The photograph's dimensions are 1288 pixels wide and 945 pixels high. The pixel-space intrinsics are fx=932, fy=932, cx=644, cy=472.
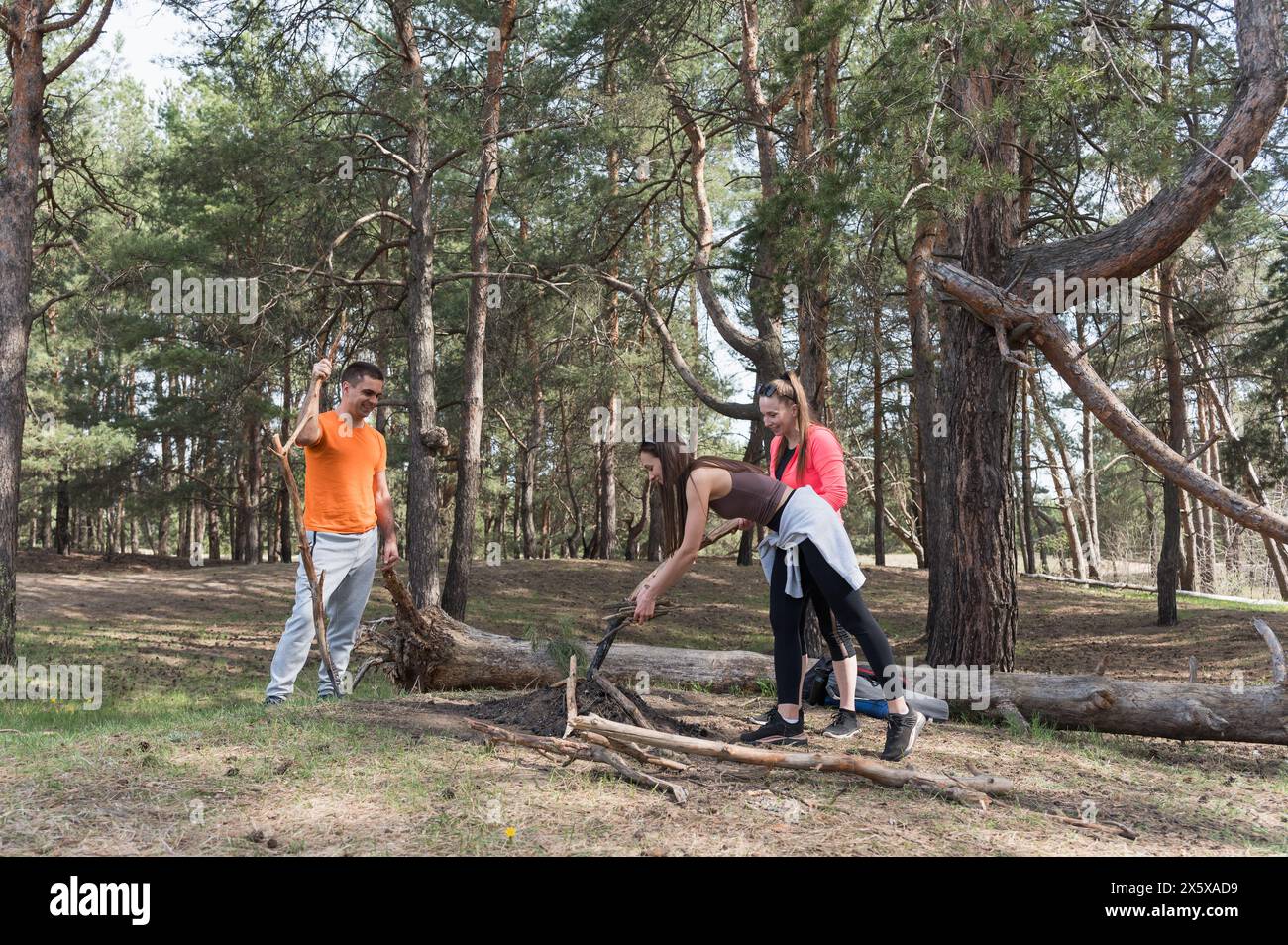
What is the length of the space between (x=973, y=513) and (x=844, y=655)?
3.00 metres

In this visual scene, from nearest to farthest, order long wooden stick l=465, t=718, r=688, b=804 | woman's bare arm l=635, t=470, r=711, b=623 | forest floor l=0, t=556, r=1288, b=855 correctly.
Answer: forest floor l=0, t=556, r=1288, b=855 → long wooden stick l=465, t=718, r=688, b=804 → woman's bare arm l=635, t=470, r=711, b=623

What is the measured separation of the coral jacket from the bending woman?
0.41 metres

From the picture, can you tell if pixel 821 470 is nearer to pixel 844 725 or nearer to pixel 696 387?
pixel 844 725

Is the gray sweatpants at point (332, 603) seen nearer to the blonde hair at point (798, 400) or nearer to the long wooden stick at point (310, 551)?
the long wooden stick at point (310, 551)

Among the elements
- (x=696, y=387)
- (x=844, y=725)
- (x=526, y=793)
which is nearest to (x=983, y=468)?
(x=844, y=725)

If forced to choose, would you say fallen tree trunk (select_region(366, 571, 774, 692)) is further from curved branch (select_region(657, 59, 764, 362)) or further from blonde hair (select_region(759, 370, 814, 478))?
curved branch (select_region(657, 59, 764, 362))

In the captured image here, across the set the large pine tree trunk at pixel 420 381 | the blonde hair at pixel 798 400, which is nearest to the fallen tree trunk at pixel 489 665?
the blonde hair at pixel 798 400

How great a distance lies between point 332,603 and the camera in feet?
19.8

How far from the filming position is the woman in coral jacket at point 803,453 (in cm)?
502

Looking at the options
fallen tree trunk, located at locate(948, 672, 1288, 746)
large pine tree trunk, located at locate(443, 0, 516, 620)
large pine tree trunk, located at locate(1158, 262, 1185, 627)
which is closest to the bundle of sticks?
fallen tree trunk, located at locate(948, 672, 1288, 746)

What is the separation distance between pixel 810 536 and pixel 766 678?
272 cm

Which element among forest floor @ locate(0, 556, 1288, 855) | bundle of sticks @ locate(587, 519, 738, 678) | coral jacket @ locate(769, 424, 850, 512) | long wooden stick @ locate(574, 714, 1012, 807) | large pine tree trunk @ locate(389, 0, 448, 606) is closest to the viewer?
forest floor @ locate(0, 556, 1288, 855)

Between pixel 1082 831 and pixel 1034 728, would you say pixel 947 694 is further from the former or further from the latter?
pixel 1082 831

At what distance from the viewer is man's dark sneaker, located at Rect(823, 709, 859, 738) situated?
16.3 ft
